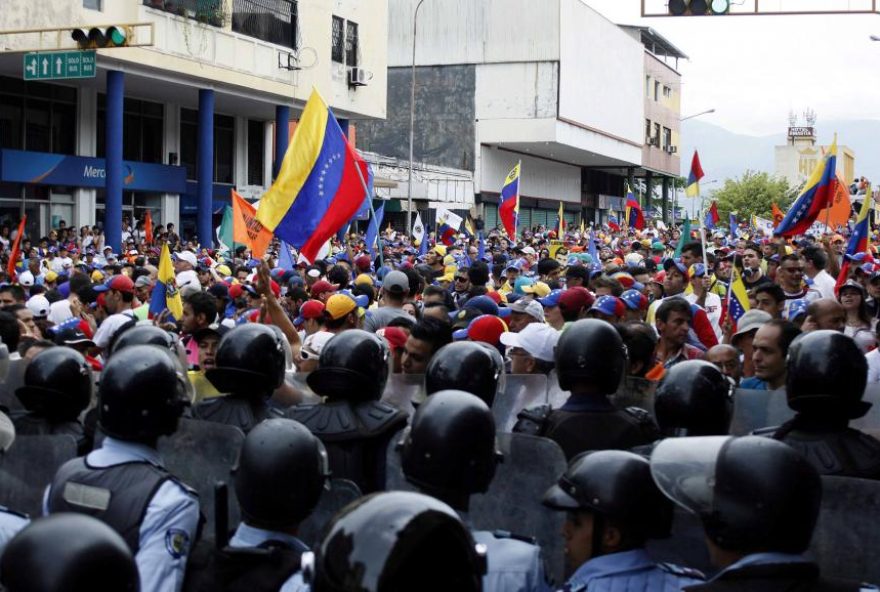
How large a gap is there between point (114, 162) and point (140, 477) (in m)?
27.3

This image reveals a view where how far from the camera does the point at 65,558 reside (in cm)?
220

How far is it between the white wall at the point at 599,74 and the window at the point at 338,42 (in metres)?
19.3

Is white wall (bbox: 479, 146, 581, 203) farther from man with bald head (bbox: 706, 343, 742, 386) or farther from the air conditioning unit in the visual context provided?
man with bald head (bbox: 706, 343, 742, 386)

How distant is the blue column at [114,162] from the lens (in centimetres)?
2902

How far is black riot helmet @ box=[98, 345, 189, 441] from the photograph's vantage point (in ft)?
12.7

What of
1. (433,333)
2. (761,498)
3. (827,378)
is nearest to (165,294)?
(433,333)

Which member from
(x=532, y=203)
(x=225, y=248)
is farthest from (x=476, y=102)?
(x=225, y=248)

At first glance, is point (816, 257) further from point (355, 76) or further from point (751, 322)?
point (355, 76)

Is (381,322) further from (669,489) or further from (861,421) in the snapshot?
(669,489)

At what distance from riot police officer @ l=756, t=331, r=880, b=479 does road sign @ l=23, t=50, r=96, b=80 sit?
14.7 meters

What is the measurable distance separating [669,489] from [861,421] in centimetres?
214

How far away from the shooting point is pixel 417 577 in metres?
2.03

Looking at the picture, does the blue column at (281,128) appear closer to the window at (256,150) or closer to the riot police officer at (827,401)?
the window at (256,150)

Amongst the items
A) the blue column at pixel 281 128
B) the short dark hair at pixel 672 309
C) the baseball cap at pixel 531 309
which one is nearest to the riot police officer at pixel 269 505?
the short dark hair at pixel 672 309
